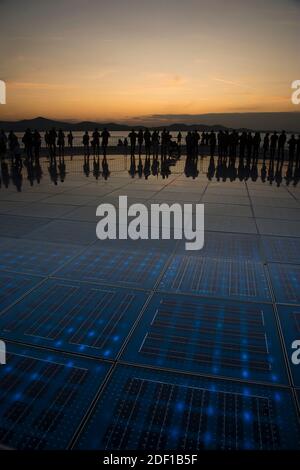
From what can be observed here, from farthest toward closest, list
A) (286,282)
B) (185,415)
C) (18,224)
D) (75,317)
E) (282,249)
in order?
(18,224)
(282,249)
(286,282)
(75,317)
(185,415)

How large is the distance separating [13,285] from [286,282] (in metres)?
3.55

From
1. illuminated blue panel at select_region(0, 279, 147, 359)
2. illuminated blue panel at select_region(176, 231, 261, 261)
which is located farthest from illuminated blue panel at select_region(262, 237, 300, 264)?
illuminated blue panel at select_region(0, 279, 147, 359)

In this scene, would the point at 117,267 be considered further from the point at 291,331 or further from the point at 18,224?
the point at 18,224

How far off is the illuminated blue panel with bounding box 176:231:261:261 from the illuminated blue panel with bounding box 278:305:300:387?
1560 millimetres

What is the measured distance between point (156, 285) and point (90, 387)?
1907 mm

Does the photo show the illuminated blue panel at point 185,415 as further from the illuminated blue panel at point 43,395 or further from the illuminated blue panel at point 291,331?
the illuminated blue panel at point 291,331

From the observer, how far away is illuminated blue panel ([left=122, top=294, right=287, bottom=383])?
3.08 m

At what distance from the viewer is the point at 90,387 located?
2.81 metres

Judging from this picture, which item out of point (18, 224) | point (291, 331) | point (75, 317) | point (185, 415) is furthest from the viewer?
point (18, 224)

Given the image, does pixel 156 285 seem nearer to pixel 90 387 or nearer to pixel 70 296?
pixel 70 296

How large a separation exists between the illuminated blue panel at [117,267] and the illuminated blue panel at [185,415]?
69.8 inches

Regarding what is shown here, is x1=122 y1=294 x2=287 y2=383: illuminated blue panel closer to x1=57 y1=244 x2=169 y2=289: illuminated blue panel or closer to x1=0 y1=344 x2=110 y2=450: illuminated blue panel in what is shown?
x1=0 y1=344 x2=110 y2=450: illuminated blue panel

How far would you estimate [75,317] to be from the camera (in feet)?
12.4

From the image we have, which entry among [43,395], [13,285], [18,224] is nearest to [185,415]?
[43,395]
